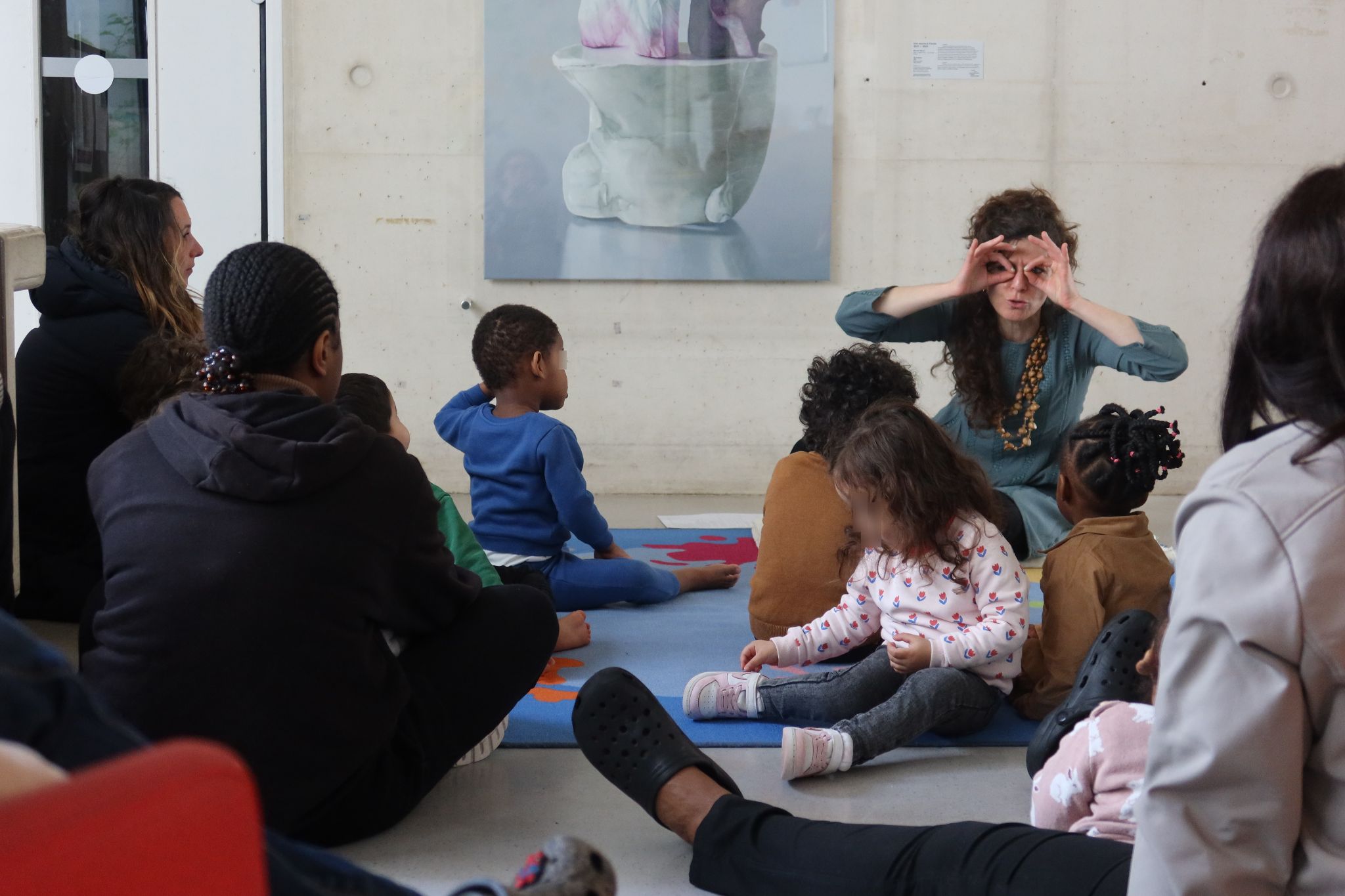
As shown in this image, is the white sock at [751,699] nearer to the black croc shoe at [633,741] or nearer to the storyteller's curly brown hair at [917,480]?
the storyteller's curly brown hair at [917,480]

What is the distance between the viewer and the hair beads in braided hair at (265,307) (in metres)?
1.56

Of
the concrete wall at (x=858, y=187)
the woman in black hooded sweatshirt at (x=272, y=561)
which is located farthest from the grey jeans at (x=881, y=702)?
the concrete wall at (x=858, y=187)

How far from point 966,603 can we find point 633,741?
679 mm

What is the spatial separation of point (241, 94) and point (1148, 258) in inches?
141

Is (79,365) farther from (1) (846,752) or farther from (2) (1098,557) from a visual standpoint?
(2) (1098,557)

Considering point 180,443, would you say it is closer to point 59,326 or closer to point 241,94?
point 59,326

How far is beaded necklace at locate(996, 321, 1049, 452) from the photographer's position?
10.8 ft

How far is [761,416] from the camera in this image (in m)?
4.93

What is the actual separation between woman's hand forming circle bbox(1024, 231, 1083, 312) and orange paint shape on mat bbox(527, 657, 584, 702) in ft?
4.76

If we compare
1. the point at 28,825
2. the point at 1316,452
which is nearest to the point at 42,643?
the point at 28,825

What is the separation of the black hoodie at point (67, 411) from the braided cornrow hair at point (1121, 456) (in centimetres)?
198

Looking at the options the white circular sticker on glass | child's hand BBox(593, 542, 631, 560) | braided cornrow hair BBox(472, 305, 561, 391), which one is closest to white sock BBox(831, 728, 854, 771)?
child's hand BBox(593, 542, 631, 560)

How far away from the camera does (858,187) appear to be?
4844mm

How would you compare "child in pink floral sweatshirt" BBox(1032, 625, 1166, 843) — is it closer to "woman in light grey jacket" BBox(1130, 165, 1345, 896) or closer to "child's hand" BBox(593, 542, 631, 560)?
"woman in light grey jacket" BBox(1130, 165, 1345, 896)
